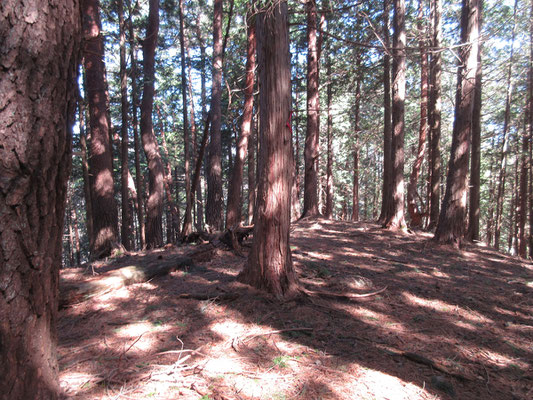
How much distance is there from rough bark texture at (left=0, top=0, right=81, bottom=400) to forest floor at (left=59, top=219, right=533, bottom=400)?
2.73ft

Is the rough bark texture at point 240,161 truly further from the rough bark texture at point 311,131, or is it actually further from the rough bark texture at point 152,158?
the rough bark texture at point 152,158

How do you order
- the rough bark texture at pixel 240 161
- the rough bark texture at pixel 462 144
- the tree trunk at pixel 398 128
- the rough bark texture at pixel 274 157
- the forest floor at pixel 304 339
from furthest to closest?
the rough bark texture at pixel 240 161, the tree trunk at pixel 398 128, the rough bark texture at pixel 462 144, the rough bark texture at pixel 274 157, the forest floor at pixel 304 339

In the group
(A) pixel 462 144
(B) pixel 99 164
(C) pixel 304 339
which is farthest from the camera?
(B) pixel 99 164

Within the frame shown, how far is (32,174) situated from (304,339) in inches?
119

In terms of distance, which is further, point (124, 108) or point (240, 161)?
point (240, 161)

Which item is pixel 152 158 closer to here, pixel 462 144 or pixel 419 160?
pixel 462 144

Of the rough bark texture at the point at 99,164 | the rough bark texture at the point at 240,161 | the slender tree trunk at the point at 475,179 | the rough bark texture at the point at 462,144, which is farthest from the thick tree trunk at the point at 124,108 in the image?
the slender tree trunk at the point at 475,179

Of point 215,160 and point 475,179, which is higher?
point 215,160

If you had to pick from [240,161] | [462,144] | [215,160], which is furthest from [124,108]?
[462,144]

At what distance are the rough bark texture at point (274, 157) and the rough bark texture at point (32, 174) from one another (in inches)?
106

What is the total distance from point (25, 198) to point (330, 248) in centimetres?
706

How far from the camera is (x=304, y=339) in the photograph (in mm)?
3447

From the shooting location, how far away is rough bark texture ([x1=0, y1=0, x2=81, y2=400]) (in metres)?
1.56

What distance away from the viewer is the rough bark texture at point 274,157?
14.0 feet
